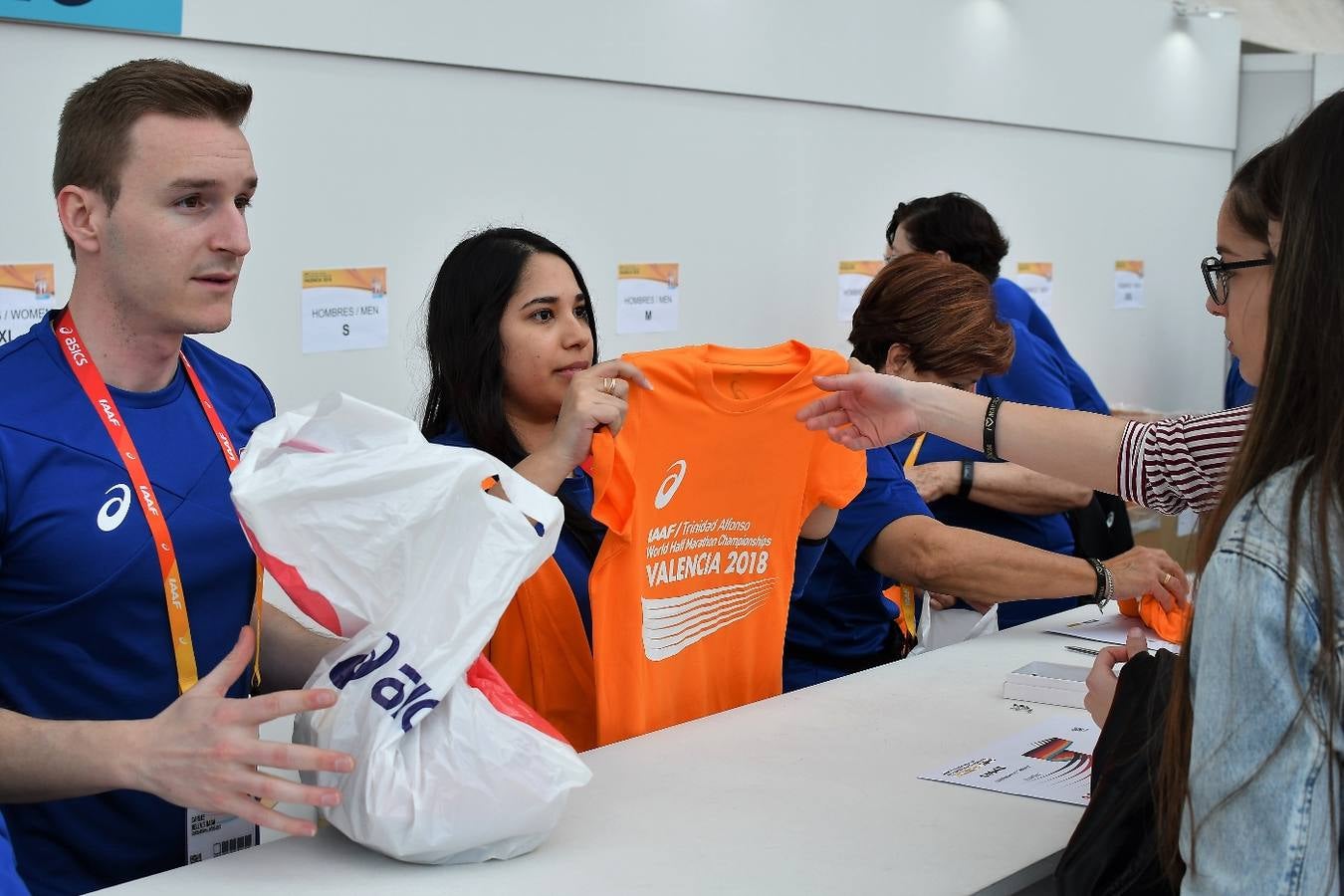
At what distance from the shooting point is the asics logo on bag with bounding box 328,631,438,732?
1.47m

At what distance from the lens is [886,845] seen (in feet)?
5.40

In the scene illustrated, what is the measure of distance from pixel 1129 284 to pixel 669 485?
554 cm

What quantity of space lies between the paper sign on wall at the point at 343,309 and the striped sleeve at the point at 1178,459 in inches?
78.2

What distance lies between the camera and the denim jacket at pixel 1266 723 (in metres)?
1.02

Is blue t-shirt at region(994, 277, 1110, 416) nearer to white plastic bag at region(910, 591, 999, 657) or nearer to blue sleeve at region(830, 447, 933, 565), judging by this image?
white plastic bag at region(910, 591, 999, 657)

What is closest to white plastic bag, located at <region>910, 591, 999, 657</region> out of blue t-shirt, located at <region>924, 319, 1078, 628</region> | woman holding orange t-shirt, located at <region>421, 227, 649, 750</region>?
blue t-shirt, located at <region>924, 319, 1078, 628</region>

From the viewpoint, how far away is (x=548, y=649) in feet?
6.93

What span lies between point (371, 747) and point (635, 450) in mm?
743

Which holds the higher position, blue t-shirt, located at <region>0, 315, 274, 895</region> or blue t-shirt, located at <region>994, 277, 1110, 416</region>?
blue t-shirt, located at <region>994, 277, 1110, 416</region>

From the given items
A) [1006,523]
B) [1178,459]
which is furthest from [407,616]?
[1006,523]

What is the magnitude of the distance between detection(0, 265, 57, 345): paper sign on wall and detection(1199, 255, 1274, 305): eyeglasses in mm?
2096

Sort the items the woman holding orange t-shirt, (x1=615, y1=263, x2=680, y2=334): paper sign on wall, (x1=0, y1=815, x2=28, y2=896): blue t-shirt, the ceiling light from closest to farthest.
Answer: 1. (x1=0, y1=815, x2=28, y2=896): blue t-shirt
2. the woman holding orange t-shirt
3. (x1=615, y1=263, x2=680, y2=334): paper sign on wall
4. the ceiling light

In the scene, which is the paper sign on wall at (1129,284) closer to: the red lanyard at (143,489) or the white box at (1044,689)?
the white box at (1044,689)

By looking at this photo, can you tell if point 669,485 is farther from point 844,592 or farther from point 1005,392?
point 1005,392
